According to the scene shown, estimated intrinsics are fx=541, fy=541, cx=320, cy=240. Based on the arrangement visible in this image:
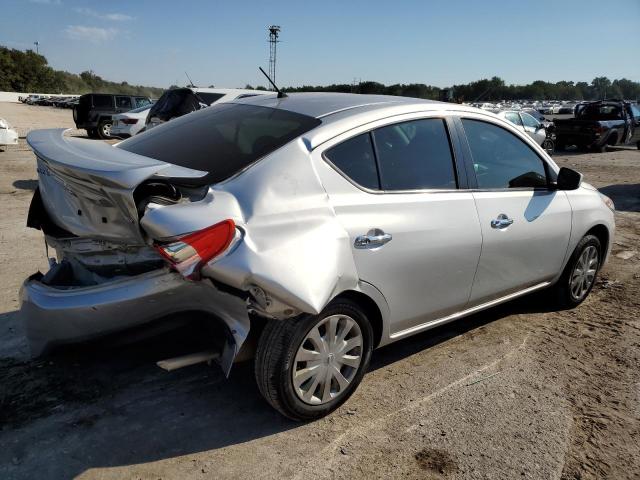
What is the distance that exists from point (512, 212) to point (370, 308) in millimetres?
1405

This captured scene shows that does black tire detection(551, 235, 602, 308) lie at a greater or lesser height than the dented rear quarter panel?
lesser

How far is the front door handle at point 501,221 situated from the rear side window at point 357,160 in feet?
3.35

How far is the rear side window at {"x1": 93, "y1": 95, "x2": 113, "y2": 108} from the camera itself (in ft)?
68.0

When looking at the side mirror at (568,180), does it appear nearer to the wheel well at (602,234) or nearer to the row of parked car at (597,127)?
the wheel well at (602,234)

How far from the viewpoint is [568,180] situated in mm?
4160

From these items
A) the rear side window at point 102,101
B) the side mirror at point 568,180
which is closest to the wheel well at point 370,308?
the side mirror at point 568,180

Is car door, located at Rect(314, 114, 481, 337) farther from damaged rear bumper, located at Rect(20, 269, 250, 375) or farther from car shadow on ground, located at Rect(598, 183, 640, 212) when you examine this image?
car shadow on ground, located at Rect(598, 183, 640, 212)

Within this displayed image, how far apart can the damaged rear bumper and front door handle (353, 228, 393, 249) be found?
27.4 inches

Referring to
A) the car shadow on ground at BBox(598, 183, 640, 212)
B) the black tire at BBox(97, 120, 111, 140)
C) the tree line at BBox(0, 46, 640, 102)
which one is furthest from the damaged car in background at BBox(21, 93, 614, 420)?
the tree line at BBox(0, 46, 640, 102)

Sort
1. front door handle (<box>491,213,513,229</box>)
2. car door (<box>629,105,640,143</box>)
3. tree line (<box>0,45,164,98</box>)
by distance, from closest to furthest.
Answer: front door handle (<box>491,213,513,229</box>) → car door (<box>629,105,640,143</box>) → tree line (<box>0,45,164,98</box>)

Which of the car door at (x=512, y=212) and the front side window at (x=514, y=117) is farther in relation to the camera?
the front side window at (x=514, y=117)

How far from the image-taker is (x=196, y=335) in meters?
2.76

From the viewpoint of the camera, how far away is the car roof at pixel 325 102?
3.29 meters

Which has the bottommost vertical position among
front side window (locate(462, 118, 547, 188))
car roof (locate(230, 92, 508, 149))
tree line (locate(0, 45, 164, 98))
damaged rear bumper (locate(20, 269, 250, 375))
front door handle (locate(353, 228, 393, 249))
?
damaged rear bumper (locate(20, 269, 250, 375))
